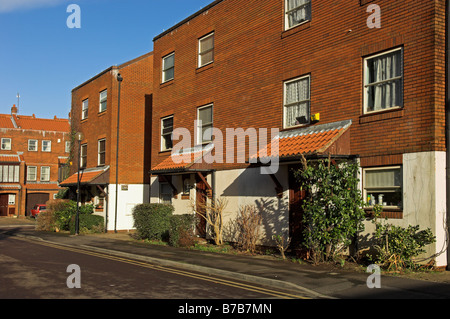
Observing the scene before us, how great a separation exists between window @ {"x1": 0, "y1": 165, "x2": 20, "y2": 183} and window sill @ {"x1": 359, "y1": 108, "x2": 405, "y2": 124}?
1849 inches

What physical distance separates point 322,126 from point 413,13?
3.92 m

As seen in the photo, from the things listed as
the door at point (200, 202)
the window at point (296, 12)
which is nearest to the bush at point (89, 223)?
the door at point (200, 202)

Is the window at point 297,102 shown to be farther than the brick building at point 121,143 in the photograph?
No

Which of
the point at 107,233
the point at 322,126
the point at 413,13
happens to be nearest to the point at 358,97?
the point at 322,126

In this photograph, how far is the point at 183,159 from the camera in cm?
1947

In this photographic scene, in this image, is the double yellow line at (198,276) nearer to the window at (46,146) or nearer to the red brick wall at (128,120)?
the red brick wall at (128,120)

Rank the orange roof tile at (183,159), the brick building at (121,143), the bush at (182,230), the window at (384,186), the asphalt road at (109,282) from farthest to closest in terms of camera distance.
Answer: the brick building at (121,143)
the orange roof tile at (183,159)
the bush at (182,230)
the window at (384,186)
the asphalt road at (109,282)

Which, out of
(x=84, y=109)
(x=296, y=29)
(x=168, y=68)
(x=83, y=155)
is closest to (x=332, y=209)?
(x=296, y=29)

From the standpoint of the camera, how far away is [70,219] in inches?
1017

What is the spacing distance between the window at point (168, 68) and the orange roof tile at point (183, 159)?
3.90 metres

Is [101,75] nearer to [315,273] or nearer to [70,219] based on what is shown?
[70,219]

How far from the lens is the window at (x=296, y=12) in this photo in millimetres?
14820

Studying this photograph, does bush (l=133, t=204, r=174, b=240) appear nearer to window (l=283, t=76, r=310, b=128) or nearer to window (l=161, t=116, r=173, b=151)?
window (l=161, t=116, r=173, b=151)

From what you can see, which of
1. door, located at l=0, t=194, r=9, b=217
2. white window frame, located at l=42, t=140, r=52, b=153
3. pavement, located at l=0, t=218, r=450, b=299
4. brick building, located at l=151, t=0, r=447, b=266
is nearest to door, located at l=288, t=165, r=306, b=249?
brick building, located at l=151, t=0, r=447, b=266
